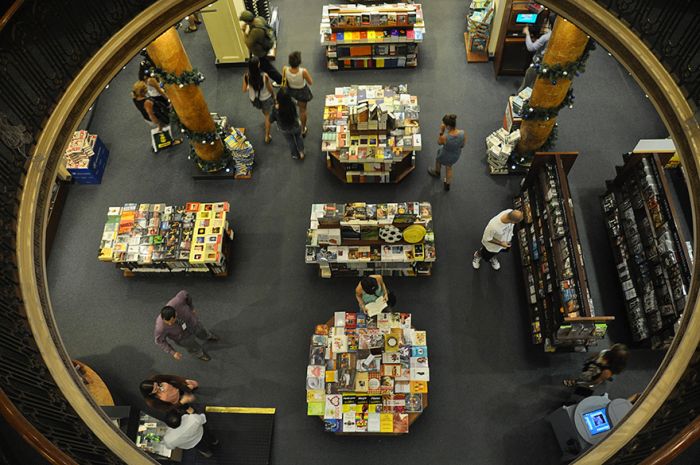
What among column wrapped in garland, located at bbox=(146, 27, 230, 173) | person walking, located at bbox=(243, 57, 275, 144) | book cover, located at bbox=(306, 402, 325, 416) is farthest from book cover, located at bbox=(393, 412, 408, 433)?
person walking, located at bbox=(243, 57, 275, 144)

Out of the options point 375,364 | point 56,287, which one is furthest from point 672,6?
point 56,287

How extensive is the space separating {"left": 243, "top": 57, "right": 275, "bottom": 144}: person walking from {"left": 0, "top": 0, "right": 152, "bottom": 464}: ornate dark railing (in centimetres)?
253

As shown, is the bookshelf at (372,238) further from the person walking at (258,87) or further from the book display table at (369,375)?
the person walking at (258,87)

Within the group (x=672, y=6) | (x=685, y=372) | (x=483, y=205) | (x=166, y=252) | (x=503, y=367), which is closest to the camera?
(x=685, y=372)

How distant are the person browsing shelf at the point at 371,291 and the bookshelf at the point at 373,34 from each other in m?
5.63

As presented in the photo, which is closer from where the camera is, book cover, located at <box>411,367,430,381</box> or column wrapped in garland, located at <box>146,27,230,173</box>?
book cover, located at <box>411,367,430,381</box>

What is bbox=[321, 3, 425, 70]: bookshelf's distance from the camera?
396 inches

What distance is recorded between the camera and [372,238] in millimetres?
7719

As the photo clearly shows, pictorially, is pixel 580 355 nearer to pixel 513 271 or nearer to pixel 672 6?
pixel 513 271

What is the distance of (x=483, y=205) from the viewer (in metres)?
8.87

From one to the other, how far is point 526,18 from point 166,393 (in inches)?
341

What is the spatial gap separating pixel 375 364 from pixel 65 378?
149 inches

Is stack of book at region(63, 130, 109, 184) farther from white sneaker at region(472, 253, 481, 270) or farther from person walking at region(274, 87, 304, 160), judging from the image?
white sneaker at region(472, 253, 481, 270)

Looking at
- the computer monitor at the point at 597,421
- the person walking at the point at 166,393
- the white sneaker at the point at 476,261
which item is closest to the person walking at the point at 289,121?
the white sneaker at the point at 476,261
